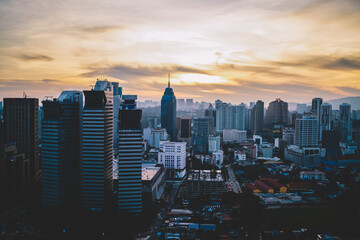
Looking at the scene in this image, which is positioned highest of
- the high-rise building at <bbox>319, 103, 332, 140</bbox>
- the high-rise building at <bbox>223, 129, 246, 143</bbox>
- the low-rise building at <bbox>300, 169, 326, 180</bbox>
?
the high-rise building at <bbox>319, 103, 332, 140</bbox>

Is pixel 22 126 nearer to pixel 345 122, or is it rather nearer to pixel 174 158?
pixel 174 158

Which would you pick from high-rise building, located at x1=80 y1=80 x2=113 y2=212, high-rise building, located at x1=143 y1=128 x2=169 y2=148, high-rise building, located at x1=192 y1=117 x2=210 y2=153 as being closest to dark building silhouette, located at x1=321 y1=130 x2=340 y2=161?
high-rise building, located at x1=192 y1=117 x2=210 y2=153

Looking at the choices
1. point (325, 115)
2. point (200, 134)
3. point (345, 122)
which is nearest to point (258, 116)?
point (325, 115)

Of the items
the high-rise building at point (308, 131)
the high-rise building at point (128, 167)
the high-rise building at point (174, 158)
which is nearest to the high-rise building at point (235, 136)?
the high-rise building at point (308, 131)

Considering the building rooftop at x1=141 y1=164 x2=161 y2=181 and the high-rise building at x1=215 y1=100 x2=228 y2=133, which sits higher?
the high-rise building at x1=215 y1=100 x2=228 y2=133

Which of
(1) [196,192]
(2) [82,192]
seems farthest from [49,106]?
(1) [196,192]

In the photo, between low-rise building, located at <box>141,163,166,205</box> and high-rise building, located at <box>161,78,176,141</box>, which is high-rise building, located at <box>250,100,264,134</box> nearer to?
high-rise building, located at <box>161,78,176,141</box>

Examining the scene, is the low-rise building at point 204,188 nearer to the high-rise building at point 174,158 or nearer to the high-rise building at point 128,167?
the high-rise building at point 128,167

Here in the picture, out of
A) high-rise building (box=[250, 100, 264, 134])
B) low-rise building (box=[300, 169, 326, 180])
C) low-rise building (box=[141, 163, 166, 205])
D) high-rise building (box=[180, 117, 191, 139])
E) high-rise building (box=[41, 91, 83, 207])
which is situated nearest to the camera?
high-rise building (box=[41, 91, 83, 207])
